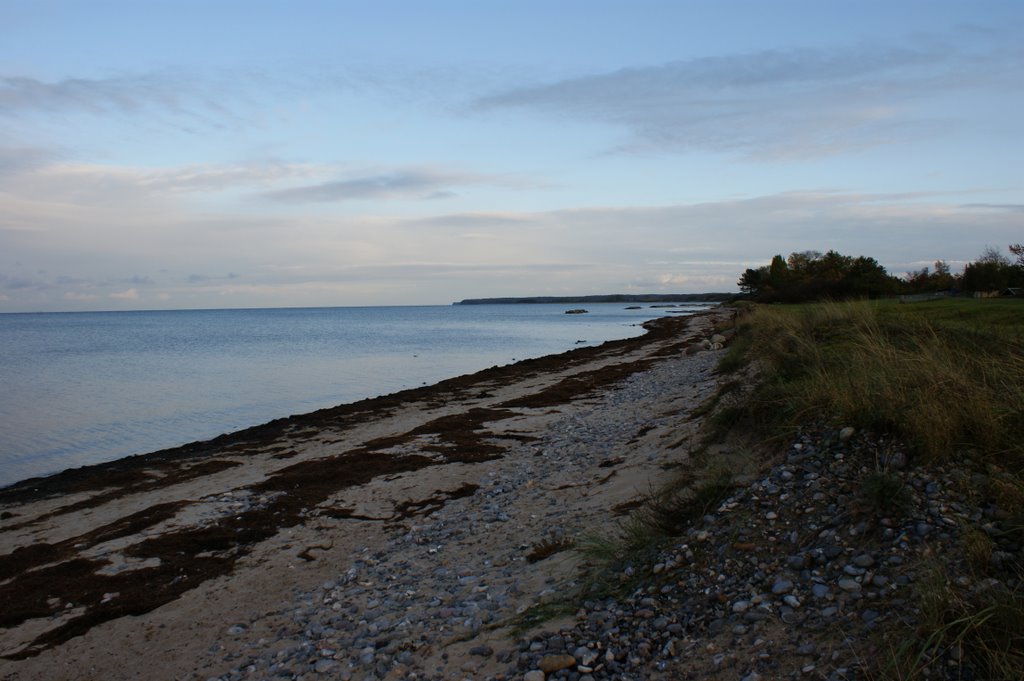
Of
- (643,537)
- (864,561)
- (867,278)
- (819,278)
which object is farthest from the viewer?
(819,278)

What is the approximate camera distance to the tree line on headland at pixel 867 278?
4025 cm

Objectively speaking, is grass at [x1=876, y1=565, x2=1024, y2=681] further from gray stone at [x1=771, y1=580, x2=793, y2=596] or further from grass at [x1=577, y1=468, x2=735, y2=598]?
grass at [x1=577, y1=468, x2=735, y2=598]

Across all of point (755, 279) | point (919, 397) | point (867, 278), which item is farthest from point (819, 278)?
point (919, 397)

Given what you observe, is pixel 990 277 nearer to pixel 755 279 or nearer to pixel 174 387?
pixel 174 387

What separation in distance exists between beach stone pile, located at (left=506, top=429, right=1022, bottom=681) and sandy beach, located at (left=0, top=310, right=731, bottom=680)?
948 mm

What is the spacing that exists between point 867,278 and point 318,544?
52968 mm

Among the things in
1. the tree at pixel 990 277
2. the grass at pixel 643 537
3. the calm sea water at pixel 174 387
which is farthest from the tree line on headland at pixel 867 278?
the grass at pixel 643 537

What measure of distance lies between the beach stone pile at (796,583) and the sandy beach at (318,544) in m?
0.95

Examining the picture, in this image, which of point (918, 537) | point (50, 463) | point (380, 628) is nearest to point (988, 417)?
point (918, 537)

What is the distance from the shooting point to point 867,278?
171 feet

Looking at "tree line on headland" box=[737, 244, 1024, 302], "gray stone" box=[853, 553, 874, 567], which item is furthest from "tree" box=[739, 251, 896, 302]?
"gray stone" box=[853, 553, 874, 567]

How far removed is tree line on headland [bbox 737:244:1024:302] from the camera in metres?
40.2

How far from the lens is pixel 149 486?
15.1 m

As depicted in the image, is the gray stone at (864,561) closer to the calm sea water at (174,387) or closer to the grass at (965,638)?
the grass at (965,638)
